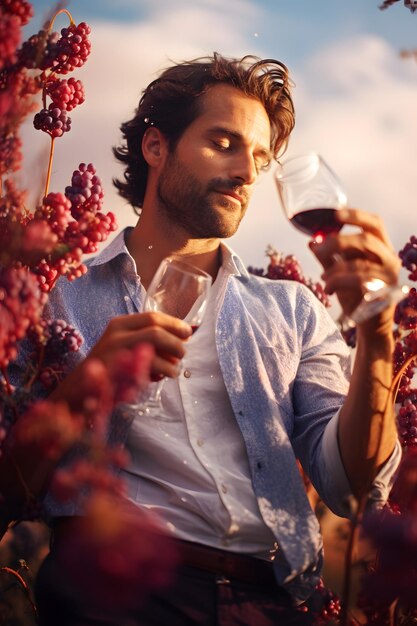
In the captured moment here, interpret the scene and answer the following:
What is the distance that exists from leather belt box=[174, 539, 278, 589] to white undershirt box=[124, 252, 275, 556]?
1.1 inches

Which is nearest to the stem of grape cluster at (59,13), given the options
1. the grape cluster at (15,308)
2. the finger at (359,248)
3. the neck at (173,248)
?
the grape cluster at (15,308)

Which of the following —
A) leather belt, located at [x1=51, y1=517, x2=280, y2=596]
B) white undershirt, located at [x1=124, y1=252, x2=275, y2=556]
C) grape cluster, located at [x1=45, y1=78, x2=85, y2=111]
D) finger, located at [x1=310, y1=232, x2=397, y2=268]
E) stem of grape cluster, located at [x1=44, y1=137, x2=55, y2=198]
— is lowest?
leather belt, located at [x1=51, y1=517, x2=280, y2=596]

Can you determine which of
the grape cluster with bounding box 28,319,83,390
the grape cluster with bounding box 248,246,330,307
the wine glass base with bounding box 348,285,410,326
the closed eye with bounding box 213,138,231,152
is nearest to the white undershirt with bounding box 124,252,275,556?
the grape cluster with bounding box 28,319,83,390

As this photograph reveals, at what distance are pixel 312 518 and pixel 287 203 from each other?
98 cm

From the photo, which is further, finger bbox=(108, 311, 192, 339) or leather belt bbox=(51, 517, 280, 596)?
leather belt bbox=(51, 517, 280, 596)

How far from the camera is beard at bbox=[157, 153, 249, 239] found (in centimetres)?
277

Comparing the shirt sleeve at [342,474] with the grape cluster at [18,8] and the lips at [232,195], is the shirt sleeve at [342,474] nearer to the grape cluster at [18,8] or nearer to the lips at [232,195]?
the lips at [232,195]

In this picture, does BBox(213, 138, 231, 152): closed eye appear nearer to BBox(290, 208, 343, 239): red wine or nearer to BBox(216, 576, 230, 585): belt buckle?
BBox(290, 208, 343, 239): red wine

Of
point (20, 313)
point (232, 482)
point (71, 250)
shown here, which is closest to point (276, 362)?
point (232, 482)

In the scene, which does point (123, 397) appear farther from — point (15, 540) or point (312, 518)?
point (15, 540)

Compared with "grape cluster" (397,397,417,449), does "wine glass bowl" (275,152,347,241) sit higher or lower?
higher

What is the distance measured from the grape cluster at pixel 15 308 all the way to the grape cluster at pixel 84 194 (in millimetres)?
529

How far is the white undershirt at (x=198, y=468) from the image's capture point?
6.85ft

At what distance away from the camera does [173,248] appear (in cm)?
296
